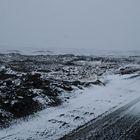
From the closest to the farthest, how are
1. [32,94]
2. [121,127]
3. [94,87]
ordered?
[121,127]
[32,94]
[94,87]

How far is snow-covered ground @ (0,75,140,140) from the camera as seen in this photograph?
9711 mm

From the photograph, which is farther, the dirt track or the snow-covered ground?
the snow-covered ground

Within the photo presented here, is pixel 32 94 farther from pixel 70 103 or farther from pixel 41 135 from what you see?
pixel 41 135

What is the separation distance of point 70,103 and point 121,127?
4519 millimetres

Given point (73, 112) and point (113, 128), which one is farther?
point (73, 112)

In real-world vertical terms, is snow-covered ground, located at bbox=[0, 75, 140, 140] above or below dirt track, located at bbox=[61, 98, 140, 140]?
below

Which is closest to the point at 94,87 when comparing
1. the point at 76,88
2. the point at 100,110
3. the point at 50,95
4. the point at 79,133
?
the point at 76,88

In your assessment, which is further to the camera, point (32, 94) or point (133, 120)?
point (32, 94)

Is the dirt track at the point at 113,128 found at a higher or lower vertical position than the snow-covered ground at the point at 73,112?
higher

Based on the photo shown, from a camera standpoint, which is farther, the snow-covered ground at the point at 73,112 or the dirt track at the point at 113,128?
the snow-covered ground at the point at 73,112

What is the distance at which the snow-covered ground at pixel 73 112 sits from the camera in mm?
9711

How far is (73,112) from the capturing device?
1278 centimetres

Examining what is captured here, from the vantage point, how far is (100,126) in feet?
34.7

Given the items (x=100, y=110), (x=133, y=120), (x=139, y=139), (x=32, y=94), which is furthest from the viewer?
(x=32, y=94)
